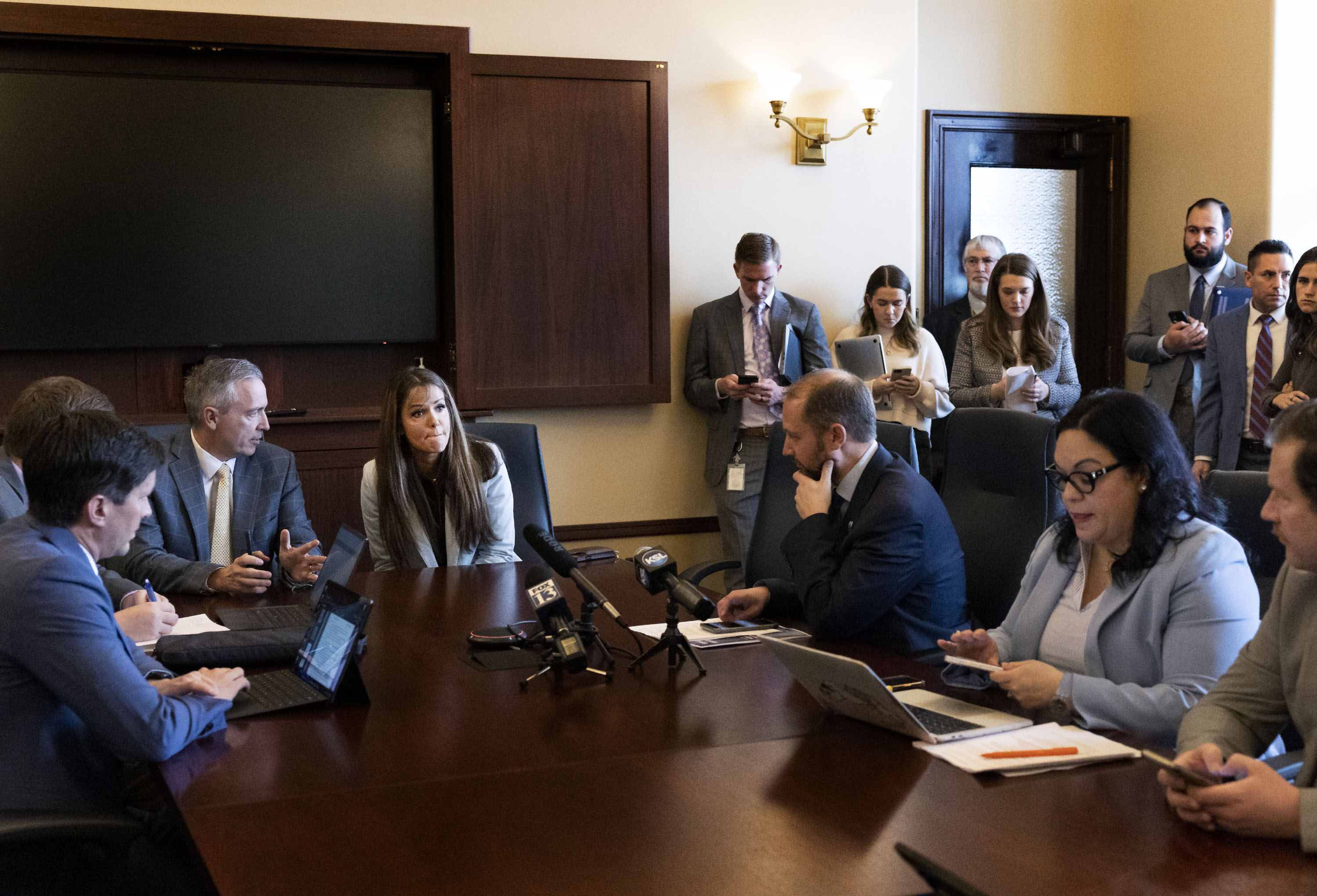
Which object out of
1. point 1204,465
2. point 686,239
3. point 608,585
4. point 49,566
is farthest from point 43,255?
point 1204,465

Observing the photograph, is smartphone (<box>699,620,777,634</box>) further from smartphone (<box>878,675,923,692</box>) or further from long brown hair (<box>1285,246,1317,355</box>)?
long brown hair (<box>1285,246,1317,355</box>)

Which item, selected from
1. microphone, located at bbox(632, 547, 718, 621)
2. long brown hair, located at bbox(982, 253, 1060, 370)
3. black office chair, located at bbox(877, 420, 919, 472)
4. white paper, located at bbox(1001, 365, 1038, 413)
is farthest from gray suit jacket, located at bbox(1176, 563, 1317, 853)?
long brown hair, located at bbox(982, 253, 1060, 370)

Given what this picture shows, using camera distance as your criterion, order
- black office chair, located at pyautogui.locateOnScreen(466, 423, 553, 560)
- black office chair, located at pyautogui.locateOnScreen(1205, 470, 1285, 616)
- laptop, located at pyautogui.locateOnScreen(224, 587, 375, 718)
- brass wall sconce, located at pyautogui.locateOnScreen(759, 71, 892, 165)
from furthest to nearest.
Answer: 1. brass wall sconce, located at pyautogui.locateOnScreen(759, 71, 892, 165)
2. black office chair, located at pyautogui.locateOnScreen(466, 423, 553, 560)
3. black office chair, located at pyautogui.locateOnScreen(1205, 470, 1285, 616)
4. laptop, located at pyautogui.locateOnScreen(224, 587, 375, 718)

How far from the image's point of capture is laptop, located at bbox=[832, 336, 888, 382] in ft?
16.5

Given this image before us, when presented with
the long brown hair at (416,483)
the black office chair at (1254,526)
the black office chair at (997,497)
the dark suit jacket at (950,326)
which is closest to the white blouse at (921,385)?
the dark suit jacket at (950,326)

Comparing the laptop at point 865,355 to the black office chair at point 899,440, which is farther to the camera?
the laptop at point 865,355

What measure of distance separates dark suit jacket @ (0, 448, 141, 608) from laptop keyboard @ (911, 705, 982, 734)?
1.85 meters

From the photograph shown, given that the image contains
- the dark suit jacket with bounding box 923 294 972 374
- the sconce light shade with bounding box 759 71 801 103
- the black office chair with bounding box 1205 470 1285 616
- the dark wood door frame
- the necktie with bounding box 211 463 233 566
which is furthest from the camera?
the dark wood door frame

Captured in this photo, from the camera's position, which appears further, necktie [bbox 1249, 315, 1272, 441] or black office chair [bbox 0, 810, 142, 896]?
necktie [bbox 1249, 315, 1272, 441]

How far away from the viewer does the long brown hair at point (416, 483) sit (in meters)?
3.64

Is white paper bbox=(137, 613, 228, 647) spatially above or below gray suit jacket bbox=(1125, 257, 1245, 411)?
below

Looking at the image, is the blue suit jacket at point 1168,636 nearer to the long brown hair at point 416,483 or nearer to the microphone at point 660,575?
the microphone at point 660,575

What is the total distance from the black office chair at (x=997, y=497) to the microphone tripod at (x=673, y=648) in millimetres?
1106

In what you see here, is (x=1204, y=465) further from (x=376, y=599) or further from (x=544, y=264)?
(x=376, y=599)
